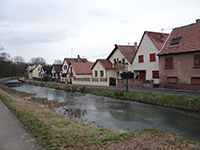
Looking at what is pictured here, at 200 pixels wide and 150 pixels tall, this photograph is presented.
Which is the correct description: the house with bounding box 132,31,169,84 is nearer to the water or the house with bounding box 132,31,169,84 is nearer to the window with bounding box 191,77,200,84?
the window with bounding box 191,77,200,84

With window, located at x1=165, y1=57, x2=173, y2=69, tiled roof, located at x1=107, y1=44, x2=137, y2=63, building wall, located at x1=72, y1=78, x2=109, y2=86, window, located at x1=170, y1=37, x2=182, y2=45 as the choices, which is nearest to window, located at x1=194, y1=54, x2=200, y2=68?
window, located at x1=165, y1=57, x2=173, y2=69

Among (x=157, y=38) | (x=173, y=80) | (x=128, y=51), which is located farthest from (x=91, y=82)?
(x=173, y=80)

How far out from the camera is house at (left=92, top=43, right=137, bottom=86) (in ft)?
105

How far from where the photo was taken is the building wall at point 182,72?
18086 mm

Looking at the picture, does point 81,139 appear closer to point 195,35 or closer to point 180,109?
point 180,109

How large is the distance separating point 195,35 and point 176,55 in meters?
2.94

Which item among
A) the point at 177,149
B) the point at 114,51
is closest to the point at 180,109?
the point at 177,149

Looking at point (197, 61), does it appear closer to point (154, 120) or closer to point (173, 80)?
point (173, 80)

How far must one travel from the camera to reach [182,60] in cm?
1909

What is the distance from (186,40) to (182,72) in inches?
150

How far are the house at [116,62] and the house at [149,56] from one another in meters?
3.20

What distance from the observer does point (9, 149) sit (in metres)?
5.24

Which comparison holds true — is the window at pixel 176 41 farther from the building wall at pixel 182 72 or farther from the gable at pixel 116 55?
the gable at pixel 116 55

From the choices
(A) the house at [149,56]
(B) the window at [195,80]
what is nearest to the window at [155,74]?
(A) the house at [149,56]
